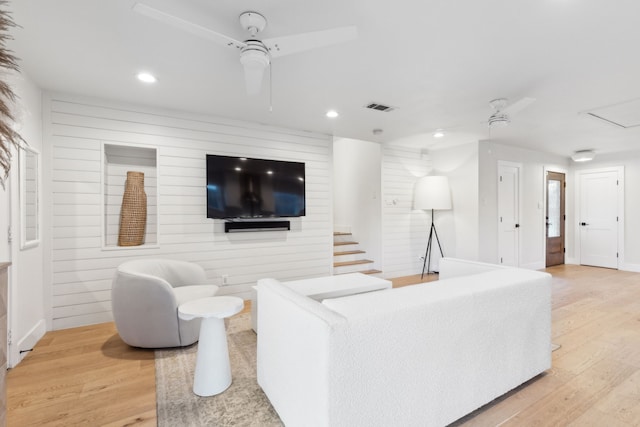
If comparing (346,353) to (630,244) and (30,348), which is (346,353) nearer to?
(30,348)

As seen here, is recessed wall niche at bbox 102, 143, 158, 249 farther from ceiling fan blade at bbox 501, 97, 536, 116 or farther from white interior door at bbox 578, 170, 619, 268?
white interior door at bbox 578, 170, 619, 268

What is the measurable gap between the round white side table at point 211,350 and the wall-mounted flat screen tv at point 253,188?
6.51 ft

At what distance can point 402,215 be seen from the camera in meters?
5.80

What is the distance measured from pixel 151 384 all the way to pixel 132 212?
82.6 inches

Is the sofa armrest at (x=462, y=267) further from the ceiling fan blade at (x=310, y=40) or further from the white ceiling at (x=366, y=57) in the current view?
the ceiling fan blade at (x=310, y=40)

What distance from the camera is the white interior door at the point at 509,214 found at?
5.67 m

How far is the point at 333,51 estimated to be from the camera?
8.03ft

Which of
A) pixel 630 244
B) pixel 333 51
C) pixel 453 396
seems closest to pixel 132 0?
pixel 333 51

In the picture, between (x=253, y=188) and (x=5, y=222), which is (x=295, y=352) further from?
(x=253, y=188)

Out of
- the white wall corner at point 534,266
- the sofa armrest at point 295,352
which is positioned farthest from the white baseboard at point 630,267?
the sofa armrest at point 295,352

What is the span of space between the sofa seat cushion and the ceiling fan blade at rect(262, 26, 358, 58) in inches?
87.5

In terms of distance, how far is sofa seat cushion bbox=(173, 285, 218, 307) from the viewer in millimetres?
2871

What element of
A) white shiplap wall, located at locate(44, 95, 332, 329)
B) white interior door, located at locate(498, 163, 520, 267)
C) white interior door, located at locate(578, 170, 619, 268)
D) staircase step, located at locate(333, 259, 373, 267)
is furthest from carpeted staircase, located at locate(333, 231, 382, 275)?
white interior door, located at locate(578, 170, 619, 268)

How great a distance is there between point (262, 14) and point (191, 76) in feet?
4.02
